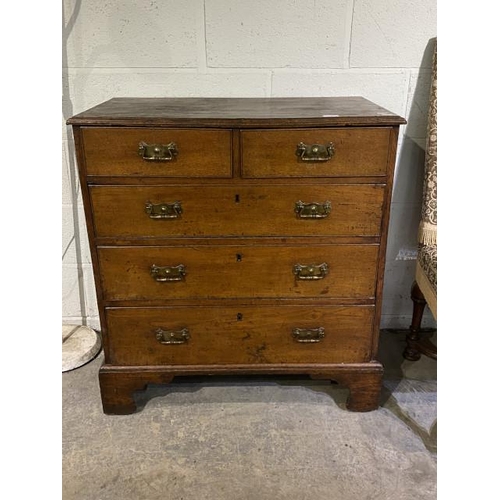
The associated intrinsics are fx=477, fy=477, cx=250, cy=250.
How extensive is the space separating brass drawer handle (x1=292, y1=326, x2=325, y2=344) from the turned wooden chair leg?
59 centimetres

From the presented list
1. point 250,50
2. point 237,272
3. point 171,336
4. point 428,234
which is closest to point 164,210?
point 237,272

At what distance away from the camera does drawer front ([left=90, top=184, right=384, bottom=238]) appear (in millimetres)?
1604

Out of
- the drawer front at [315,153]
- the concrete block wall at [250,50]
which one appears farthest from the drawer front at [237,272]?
the concrete block wall at [250,50]

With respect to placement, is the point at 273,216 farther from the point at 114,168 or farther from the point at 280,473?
the point at 280,473

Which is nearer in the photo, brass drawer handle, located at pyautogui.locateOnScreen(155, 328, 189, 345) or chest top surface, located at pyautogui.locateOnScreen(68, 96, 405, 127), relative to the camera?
chest top surface, located at pyautogui.locateOnScreen(68, 96, 405, 127)

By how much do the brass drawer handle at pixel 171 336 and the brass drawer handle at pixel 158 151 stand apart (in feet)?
2.11

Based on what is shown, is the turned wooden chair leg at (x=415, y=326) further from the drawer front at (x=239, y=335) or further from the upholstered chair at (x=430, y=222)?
the drawer front at (x=239, y=335)

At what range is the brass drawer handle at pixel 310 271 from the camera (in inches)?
66.9

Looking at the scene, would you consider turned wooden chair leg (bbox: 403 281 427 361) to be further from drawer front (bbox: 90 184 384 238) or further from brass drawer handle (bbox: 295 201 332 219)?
brass drawer handle (bbox: 295 201 332 219)

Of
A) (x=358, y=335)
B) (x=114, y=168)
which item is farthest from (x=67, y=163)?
(x=358, y=335)

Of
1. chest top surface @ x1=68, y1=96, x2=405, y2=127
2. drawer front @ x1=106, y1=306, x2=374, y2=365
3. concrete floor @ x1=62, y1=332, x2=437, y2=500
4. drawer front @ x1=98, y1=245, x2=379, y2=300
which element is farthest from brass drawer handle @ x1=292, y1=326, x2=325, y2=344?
chest top surface @ x1=68, y1=96, x2=405, y2=127

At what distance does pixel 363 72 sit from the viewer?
205cm

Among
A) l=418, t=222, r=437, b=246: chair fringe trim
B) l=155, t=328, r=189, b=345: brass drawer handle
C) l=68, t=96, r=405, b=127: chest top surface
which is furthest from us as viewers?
l=418, t=222, r=437, b=246: chair fringe trim

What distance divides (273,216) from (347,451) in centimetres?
91
